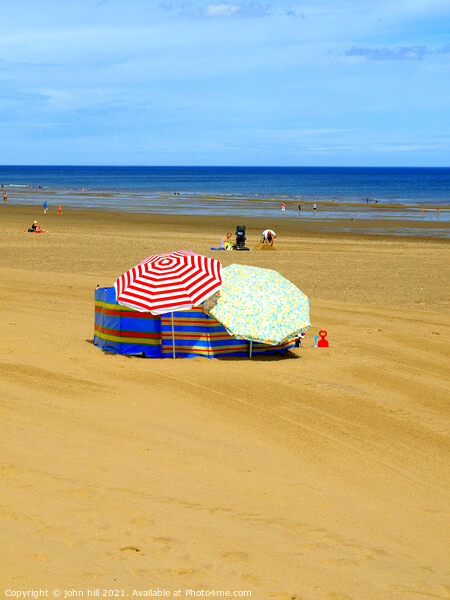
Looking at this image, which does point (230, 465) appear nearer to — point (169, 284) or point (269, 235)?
point (169, 284)

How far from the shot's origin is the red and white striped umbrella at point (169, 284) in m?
11.0

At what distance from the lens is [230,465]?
287 inches

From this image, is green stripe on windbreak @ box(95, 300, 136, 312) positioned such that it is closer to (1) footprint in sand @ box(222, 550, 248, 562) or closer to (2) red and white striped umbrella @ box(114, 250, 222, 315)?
(2) red and white striped umbrella @ box(114, 250, 222, 315)

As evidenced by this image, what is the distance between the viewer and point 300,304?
11.7m

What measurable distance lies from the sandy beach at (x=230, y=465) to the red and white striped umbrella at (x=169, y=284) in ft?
3.01

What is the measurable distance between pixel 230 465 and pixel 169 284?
4.32 meters

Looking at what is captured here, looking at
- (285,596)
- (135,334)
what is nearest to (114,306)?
(135,334)

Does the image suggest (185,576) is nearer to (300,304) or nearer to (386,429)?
(386,429)

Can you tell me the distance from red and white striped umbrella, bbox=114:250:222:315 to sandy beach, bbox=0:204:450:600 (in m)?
0.92

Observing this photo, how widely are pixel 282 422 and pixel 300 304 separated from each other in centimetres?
335

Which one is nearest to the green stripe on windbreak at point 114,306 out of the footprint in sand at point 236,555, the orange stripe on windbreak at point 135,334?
the orange stripe on windbreak at point 135,334

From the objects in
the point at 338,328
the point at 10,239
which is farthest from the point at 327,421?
the point at 10,239

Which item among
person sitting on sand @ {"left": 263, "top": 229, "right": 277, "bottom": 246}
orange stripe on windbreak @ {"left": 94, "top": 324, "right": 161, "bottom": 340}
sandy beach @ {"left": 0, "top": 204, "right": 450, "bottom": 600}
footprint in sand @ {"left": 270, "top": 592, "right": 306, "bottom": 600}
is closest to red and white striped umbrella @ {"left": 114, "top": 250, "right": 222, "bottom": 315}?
orange stripe on windbreak @ {"left": 94, "top": 324, "right": 161, "bottom": 340}

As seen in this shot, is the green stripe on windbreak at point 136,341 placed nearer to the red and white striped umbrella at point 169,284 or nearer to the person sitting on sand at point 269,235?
the red and white striped umbrella at point 169,284
